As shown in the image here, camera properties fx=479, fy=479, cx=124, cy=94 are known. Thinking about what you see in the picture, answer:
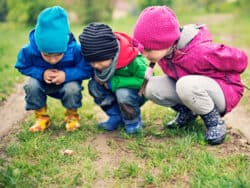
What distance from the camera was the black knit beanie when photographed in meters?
3.49

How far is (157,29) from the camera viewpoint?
3.41 metres

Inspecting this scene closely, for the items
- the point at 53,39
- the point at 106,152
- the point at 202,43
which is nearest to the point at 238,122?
the point at 202,43

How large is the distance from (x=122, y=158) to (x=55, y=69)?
0.96 meters

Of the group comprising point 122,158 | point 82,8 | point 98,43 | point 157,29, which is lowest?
point 82,8

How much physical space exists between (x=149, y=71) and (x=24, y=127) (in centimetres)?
120

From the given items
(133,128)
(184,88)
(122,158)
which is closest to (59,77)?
(133,128)

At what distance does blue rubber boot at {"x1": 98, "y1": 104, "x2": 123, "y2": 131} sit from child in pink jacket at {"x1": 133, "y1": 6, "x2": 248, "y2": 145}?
61cm

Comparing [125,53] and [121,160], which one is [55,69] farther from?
[121,160]

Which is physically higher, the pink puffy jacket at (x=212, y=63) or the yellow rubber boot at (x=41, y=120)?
the pink puffy jacket at (x=212, y=63)

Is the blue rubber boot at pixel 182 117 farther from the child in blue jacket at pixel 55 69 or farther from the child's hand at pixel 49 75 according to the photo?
the child's hand at pixel 49 75

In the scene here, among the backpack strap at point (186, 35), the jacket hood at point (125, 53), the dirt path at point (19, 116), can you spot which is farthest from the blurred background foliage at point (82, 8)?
the jacket hood at point (125, 53)

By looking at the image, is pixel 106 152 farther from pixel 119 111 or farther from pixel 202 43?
pixel 202 43

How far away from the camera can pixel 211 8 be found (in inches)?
674

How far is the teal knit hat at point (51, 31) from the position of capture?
350 cm
